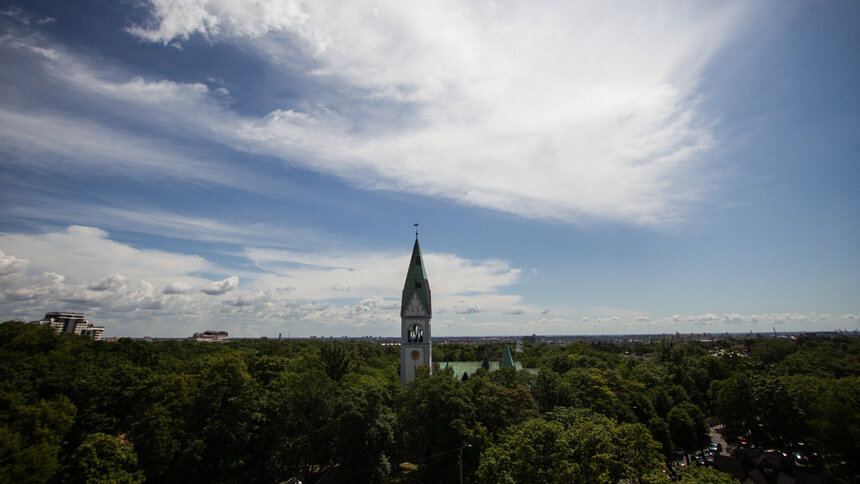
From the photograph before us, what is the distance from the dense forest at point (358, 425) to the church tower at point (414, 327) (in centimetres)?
777

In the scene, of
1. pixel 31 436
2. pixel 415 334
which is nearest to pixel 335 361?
pixel 415 334

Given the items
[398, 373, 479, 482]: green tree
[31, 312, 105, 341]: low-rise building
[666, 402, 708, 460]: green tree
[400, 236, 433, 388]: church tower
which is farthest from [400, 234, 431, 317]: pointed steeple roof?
[31, 312, 105, 341]: low-rise building

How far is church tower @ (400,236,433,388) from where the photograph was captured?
152 ft

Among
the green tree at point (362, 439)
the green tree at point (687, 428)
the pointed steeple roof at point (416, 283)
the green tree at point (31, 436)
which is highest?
the pointed steeple roof at point (416, 283)

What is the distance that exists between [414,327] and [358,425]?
1984cm

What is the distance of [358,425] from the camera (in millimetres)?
28125

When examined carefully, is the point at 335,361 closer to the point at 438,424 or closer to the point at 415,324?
the point at 415,324

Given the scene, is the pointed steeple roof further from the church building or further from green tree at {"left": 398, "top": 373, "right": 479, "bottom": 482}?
green tree at {"left": 398, "top": 373, "right": 479, "bottom": 482}

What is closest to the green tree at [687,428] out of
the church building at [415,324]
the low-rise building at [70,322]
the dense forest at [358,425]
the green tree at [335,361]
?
the dense forest at [358,425]

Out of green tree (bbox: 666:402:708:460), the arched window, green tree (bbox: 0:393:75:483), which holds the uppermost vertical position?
the arched window

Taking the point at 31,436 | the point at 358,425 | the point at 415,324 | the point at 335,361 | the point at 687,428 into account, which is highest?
the point at 415,324

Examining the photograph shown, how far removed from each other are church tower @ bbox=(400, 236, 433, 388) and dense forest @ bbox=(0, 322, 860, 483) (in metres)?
7.77

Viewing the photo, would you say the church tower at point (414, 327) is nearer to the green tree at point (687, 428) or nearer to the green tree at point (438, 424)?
the green tree at point (438, 424)

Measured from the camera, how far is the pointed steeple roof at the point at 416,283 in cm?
4750
